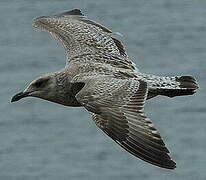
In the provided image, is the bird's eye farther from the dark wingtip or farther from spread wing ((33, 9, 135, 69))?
the dark wingtip

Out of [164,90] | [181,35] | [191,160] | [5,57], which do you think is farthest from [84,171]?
[164,90]

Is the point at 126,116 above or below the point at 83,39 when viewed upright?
above

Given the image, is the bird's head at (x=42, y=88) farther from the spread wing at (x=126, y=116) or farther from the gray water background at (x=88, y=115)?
the gray water background at (x=88, y=115)

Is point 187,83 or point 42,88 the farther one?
point 42,88

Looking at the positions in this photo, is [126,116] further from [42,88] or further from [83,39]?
[83,39]

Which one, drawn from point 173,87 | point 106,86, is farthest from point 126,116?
point 173,87

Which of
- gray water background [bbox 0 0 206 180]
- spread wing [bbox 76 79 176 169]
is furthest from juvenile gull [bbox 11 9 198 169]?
gray water background [bbox 0 0 206 180]

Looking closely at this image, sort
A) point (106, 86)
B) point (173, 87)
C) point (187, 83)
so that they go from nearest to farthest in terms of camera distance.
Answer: point (106, 86) < point (173, 87) < point (187, 83)

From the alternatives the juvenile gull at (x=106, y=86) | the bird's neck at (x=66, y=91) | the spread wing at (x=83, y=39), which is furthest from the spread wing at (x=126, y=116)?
the spread wing at (x=83, y=39)

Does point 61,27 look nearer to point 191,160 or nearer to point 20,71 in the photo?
point 191,160

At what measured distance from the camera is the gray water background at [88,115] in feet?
90.9

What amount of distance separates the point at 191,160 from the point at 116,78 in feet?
43.9

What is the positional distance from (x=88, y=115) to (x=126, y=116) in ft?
52.3

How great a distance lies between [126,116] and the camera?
530 inches
